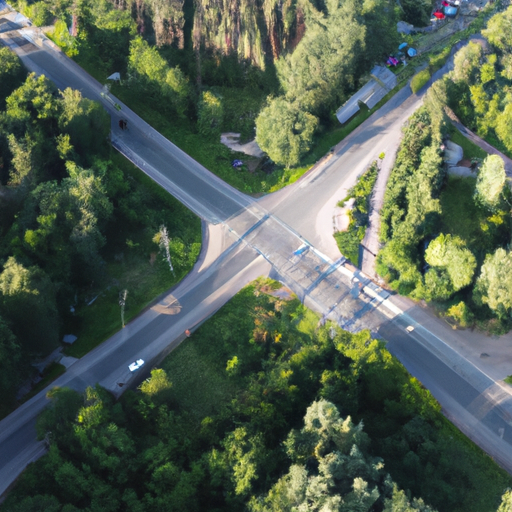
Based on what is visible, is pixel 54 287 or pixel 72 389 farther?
pixel 54 287

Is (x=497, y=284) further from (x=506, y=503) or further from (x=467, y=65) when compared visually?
(x=467, y=65)

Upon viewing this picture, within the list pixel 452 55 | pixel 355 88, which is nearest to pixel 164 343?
pixel 355 88

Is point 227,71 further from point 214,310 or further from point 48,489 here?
point 48,489

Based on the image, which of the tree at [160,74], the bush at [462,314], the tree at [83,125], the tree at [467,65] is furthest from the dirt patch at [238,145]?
the bush at [462,314]

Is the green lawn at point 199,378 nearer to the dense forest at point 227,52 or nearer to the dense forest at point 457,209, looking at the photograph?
the dense forest at point 457,209

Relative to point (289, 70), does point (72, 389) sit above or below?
below

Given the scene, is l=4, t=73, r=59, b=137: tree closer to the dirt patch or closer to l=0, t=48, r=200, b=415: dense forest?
l=0, t=48, r=200, b=415: dense forest

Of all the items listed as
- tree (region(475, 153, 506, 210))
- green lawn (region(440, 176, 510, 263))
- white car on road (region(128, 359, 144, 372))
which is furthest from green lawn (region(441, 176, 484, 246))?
white car on road (region(128, 359, 144, 372))
